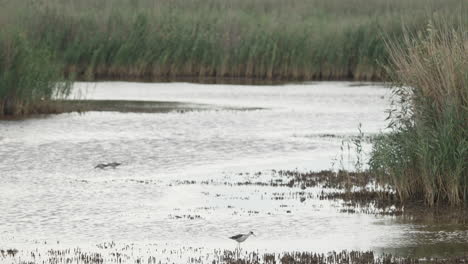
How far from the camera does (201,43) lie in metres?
35.6

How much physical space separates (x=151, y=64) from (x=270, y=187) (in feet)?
69.0

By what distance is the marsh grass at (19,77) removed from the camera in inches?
884

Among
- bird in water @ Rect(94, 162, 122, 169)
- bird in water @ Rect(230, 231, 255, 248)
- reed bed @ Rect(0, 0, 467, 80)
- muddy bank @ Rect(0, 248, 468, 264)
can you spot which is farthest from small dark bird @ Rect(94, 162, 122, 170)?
reed bed @ Rect(0, 0, 467, 80)

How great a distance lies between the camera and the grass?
12.7m

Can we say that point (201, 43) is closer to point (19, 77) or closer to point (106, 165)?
point (19, 77)

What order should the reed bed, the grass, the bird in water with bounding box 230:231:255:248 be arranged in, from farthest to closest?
the reed bed
the grass
the bird in water with bounding box 230:231:255:248

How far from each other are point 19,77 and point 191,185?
8.96 metres

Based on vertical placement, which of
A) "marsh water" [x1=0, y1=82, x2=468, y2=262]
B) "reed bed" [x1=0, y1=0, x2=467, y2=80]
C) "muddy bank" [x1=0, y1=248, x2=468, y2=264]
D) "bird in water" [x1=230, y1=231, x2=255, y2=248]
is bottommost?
"muddy bank" [x1=0, y1=248, x2=468, y2=264]

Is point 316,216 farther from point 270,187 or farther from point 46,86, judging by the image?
point 46,86

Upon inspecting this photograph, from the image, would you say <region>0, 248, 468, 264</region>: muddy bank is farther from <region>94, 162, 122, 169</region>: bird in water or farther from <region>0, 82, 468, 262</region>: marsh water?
<region>94, 162, 122, 169</region>: bird in water

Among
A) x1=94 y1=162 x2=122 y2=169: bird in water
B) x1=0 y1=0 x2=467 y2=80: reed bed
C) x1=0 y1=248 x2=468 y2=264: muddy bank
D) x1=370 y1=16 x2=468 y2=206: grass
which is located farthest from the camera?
x1=0 y1=0 x2=467 y2=80: reed bed

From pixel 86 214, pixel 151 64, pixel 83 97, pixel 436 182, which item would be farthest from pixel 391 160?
pixel 151 64

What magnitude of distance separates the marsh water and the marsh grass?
0.73 metres

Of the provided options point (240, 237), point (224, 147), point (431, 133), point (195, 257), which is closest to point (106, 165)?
point (224, 147)
